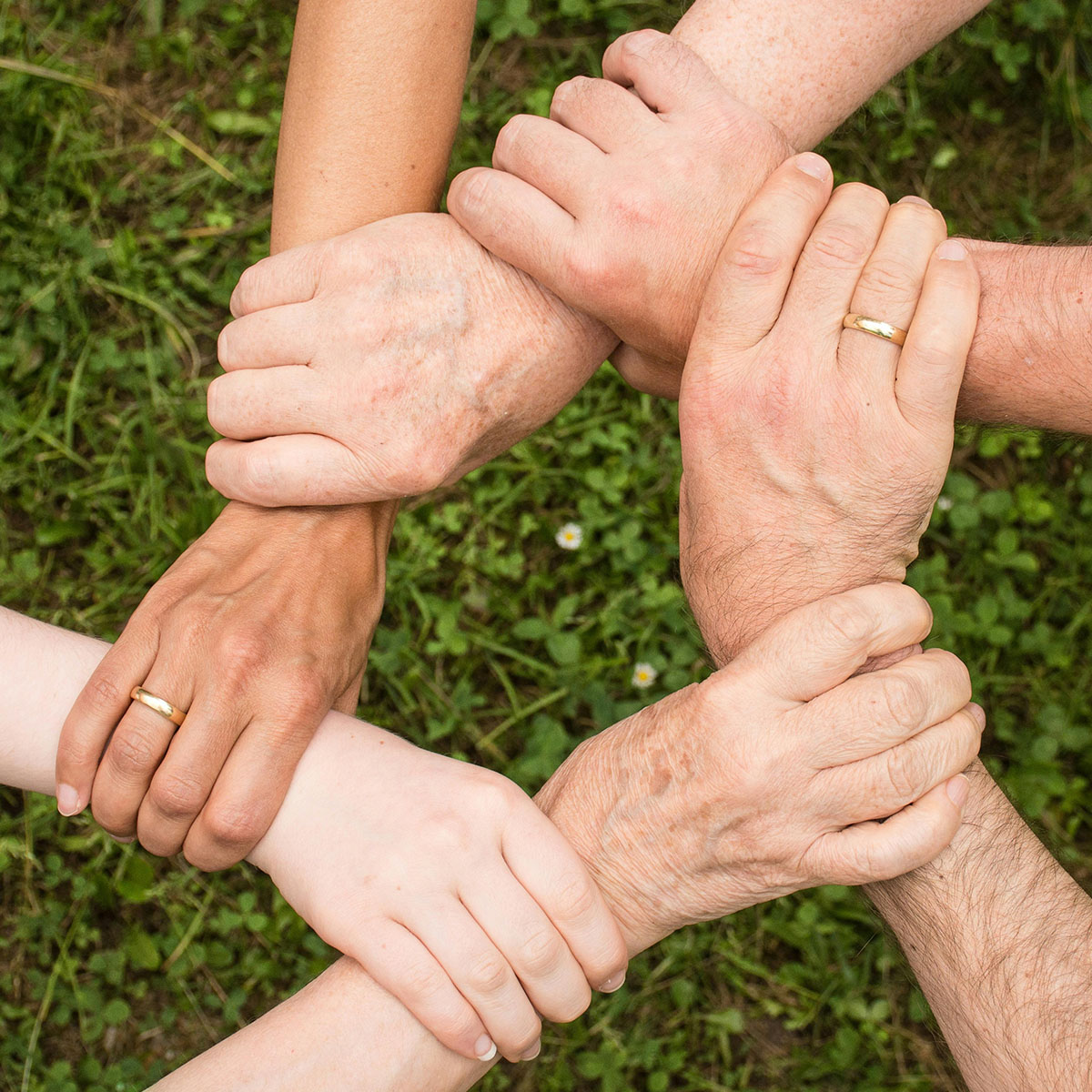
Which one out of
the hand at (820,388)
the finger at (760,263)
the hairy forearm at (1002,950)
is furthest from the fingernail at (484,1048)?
the finger at (760,263)

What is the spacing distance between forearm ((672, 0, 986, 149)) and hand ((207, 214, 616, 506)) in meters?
0.63

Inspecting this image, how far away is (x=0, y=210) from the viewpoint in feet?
11.0

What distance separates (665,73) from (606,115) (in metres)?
0.16

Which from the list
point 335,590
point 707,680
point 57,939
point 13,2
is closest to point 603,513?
point 335,590

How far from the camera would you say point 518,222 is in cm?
202

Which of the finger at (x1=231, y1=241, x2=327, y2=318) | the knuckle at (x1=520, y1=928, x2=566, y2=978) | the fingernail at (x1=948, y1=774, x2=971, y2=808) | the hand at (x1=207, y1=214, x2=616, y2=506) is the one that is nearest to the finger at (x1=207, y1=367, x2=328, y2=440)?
the hand at (x1=207, y1=214, x2=616, y2=506)

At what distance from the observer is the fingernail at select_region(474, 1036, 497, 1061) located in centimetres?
179

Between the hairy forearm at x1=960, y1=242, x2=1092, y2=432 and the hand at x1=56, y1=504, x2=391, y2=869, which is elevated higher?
the hairy forearm at x1=960, y1=242, x2=1092, y2=432

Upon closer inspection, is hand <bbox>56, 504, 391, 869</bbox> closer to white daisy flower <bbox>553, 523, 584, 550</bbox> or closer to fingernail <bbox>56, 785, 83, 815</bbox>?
fingernail <bbox>56, 785, 83, 815</bbox>

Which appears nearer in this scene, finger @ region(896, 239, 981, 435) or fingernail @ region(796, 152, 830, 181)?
finger @ region(896, 239, 981, 435)

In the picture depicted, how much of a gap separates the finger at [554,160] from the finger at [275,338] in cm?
52

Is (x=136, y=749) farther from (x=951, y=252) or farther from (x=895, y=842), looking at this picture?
(x=951, y=252)

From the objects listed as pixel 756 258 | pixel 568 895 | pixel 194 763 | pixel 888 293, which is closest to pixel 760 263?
pixel 756 258

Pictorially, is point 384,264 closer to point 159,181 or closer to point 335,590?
point 335,590
